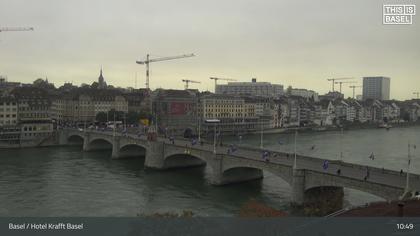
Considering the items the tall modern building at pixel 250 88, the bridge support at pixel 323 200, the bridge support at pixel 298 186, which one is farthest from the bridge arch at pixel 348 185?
the tall modern building at pixel 250 88

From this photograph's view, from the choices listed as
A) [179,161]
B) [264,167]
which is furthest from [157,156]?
[264,167]

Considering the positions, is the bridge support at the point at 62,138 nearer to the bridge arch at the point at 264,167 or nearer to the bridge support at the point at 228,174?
the bridge support at the point at 228,174

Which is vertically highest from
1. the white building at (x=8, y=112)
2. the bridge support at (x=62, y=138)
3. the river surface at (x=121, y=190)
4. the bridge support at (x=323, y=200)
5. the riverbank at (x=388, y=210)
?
the white building at (x=8, y=112)

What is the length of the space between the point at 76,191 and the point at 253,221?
69.2 ft

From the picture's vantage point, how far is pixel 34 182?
37.5 meters

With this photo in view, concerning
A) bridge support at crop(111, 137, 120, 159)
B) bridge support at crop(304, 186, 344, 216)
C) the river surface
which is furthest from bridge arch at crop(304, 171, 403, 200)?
bridge support at crop(111, 137, 120, 159)

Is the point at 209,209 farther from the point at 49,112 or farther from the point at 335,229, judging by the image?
the point at 49,112

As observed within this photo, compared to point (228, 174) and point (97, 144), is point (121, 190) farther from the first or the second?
point (97, 144)

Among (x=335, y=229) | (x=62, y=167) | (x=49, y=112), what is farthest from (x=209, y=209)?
(x=49, y=112)

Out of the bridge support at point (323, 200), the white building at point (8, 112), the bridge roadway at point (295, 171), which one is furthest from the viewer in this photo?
the white building at point (8, 112)

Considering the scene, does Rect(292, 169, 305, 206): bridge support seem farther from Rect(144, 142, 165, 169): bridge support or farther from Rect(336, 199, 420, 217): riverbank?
Rect(144, 142, 165, 169): bridge support

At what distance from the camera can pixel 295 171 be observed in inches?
1131

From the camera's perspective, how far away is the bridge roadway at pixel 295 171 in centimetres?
2527

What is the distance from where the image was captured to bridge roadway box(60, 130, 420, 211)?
82.9 ft
